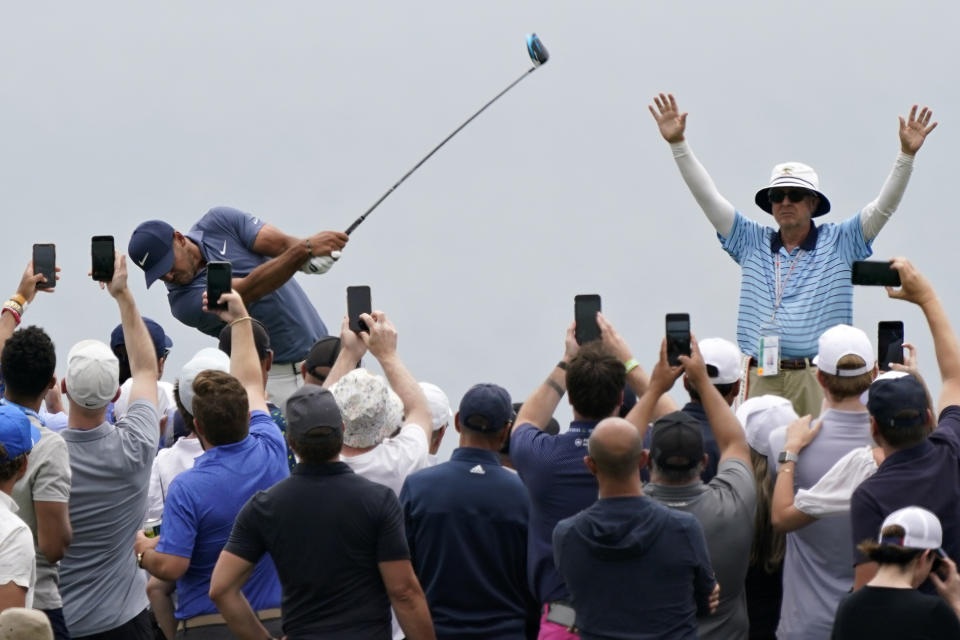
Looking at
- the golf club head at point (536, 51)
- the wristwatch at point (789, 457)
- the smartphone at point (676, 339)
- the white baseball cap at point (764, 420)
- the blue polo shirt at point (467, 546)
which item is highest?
the golf club head at point (536, 51)

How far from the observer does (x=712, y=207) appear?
8078mm

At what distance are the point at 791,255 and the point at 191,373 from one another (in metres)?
3.22

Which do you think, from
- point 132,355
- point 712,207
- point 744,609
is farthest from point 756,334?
point 132,355

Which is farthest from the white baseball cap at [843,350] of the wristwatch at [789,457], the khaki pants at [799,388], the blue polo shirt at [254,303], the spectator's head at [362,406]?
the blue polo shirt at [254,303]

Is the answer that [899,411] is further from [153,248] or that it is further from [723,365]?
[153,248]

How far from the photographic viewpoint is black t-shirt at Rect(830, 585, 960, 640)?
4.52 m

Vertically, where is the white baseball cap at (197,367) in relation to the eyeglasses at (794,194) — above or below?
below

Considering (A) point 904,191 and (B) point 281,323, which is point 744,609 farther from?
(B) point 281,323

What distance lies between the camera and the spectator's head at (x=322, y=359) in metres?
6.81

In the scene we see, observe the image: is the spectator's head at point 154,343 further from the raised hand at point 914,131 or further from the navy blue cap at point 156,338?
the raised hand at point 914,131

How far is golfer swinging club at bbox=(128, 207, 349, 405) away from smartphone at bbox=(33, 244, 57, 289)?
2.16 feet

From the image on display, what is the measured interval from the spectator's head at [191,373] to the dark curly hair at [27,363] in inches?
23.2

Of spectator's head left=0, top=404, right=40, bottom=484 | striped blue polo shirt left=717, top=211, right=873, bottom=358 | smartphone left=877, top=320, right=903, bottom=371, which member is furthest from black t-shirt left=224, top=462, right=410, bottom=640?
striped blue polo shirt left=717, top=211, right=873, bottom=358

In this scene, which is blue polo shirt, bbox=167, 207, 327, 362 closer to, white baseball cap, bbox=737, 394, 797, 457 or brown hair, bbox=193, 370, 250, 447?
brown hair, bbox=193, 370, 250, 447
